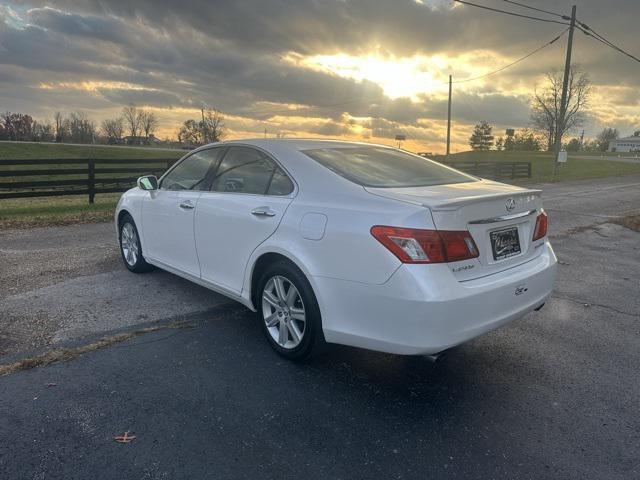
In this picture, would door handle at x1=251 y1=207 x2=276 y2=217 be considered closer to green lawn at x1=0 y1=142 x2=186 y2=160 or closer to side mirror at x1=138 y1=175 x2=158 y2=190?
side mirror at x1=138 y1=175 x2=158 y2=190

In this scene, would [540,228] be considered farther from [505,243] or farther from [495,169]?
[495,169]

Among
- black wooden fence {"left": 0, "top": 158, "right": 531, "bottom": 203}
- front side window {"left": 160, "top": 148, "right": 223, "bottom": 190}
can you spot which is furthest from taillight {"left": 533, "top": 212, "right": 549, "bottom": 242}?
black wooden fence {"left": 0, "top": 158, "right": 531, "bottom": 203}

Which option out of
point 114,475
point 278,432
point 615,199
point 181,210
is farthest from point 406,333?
point 615,199

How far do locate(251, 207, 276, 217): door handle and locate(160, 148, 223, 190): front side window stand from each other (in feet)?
3.03

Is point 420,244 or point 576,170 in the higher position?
point 576,170

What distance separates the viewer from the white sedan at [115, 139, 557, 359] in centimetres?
271

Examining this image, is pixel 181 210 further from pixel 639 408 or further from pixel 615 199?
pixel 615 199

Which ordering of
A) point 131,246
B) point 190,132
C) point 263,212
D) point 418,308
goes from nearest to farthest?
point 418,308 < point 263,212 < point 131,246 < point 190,132

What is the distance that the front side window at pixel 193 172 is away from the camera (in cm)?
443

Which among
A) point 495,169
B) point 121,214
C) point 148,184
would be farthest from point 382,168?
point 495,169

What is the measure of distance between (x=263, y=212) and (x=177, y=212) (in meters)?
1.39

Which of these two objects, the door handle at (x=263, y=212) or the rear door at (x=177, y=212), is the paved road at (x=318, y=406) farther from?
the door handle at (x=263, y=212)

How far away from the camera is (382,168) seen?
3748mm

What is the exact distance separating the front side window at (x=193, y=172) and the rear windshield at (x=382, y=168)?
112cm
